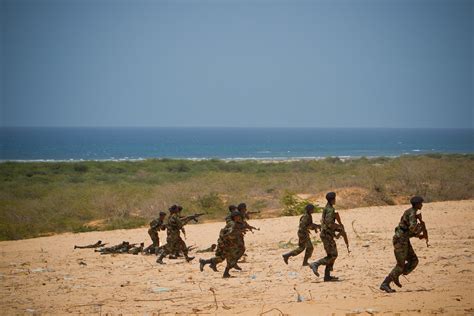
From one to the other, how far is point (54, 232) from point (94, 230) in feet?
5.11

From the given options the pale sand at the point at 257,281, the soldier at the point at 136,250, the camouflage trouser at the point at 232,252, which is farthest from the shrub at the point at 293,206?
the camouflage trouser at the point at 232,252

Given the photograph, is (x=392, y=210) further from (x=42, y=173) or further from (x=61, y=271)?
(x=42, y=173)

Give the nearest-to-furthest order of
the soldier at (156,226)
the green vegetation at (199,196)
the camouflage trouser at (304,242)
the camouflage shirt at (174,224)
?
the camouflage trouser at (304,242)
the camouflage shirt at (174,224)
the soldier at (156,226)
the green vegetation at (199,196)

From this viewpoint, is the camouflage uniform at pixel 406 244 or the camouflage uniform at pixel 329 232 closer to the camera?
the camouflage uniform at pixel 406 244

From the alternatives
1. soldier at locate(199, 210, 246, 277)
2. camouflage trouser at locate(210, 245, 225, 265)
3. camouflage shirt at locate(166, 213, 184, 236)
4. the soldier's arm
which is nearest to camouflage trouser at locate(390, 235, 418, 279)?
the soldier's arm

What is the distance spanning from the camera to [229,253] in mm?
13133

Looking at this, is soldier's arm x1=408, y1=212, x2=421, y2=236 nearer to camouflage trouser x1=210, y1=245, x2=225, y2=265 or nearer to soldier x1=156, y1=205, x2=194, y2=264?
camouflage trouser x1=210, y1=245, x2=225, y2=265

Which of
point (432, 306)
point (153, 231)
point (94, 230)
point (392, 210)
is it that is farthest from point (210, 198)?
point (432, 306)

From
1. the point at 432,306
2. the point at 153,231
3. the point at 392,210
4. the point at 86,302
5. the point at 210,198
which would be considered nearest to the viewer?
the point at 432,306

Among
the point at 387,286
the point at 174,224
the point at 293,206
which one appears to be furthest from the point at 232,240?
the point at 293,206

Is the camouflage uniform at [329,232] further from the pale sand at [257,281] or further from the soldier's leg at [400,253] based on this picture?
the soldier's leg at [400,253]

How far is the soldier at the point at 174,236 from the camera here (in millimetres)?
14953

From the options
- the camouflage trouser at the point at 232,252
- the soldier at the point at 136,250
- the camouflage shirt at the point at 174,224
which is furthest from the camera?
the soldier at the point at 136,250

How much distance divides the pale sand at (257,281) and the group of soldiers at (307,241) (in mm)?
290
